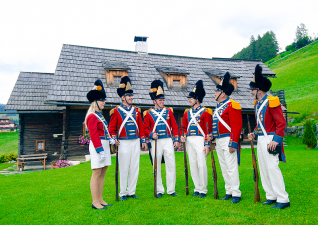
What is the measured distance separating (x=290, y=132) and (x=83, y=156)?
15697 mm

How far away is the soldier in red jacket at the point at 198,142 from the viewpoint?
4480mm

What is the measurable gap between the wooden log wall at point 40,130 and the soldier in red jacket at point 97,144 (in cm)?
977

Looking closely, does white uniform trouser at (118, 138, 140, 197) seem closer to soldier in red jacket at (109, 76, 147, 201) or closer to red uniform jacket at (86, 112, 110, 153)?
soldier in red jacket at (109, 76, 147, 201)

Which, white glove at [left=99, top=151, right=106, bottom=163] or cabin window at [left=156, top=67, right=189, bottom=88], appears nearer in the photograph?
white glove at [left=99, top=151, right=106, bottom=163]

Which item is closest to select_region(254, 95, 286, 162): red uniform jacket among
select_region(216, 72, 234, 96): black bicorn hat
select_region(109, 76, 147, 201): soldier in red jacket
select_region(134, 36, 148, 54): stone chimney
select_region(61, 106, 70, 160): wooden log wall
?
select_region(216, 72, 234, 96): black bicorn hat

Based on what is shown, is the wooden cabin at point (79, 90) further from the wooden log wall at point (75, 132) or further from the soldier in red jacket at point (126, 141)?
the soldier in red jacket at point (126, 141)

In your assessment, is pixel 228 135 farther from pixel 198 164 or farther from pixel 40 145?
pixel 40 145

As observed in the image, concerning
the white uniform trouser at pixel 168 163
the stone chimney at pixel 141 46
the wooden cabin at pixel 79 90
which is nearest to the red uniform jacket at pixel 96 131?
the white uniform trouser at pixel 168 163

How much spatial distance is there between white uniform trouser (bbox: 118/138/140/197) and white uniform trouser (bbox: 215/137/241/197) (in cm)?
167

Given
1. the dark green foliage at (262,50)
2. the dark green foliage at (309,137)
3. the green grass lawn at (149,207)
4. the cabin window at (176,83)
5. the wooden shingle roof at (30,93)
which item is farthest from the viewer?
the dark green foliage at (262,50)

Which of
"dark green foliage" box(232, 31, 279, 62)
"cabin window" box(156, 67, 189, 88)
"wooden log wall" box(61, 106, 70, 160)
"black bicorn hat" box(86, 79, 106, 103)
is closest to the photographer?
"black bicorn hat" box(86, 79, 106, 103)

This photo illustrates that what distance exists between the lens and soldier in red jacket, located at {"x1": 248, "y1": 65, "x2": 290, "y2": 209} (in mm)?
3547

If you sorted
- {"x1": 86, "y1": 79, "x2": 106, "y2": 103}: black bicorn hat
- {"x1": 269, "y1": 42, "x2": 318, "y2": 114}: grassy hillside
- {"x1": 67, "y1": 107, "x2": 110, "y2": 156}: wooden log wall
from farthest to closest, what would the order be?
A: {"x1": 269, "y1": 42, "x2": 318, "y2": 114}: grassy hillside → {"x1": 67, "y1": 107, "x2": 110, "y2": 156}: wooden log wall → {"x1": 86, "y1": 79, "x2": 106, "y2": 103}: black bicorn hat

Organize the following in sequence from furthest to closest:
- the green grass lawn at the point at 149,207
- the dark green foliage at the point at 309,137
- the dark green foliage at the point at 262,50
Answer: the dark green foliage at the point at 262,50 < the dark green foliage at the point at 309,137 < the green grass lawn at the point at 149,207
